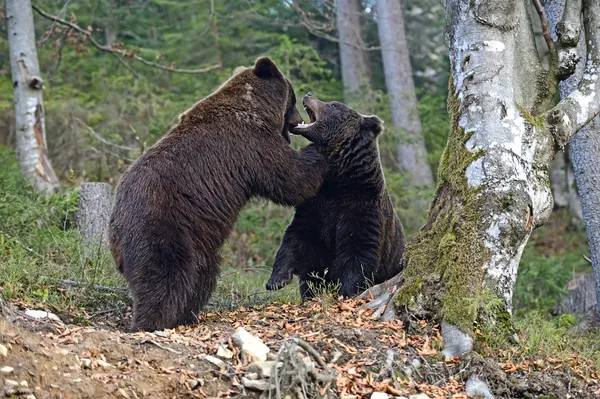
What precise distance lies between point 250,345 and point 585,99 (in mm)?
3539

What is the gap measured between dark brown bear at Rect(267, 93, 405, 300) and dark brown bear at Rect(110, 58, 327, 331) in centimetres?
34

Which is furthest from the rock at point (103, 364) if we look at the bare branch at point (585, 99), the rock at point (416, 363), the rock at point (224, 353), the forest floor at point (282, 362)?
the bare branch at point (585, 99)

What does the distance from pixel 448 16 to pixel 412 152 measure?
1234 centimetres

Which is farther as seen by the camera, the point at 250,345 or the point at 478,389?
the point at 478,389

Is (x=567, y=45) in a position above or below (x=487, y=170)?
above

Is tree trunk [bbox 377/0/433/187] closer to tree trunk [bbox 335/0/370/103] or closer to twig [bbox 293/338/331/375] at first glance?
tree trunk [bbox 335/0/370/103]

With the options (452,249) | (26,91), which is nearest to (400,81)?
(26,91)

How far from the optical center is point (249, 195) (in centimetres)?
677

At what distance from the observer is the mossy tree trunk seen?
5602mm

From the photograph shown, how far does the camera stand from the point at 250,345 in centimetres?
489

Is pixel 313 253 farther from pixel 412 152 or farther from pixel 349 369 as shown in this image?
pixel 412 152

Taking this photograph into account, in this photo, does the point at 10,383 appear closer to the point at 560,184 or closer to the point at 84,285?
the point at 84,285

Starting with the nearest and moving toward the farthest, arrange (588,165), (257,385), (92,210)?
(257,385) → (588,165) → (92,210)

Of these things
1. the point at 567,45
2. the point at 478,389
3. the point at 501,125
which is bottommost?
the point at 478,389
